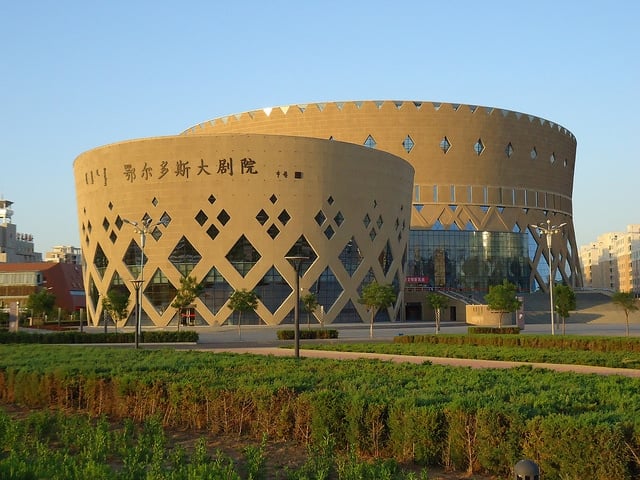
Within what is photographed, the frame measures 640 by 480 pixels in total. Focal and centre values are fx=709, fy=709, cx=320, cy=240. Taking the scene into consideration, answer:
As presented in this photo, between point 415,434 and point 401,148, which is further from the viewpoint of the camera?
point 401,148

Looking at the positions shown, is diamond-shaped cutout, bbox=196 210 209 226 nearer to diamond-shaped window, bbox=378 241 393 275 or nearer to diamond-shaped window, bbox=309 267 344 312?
diamond-shaped window, bbox=309 267 344 312

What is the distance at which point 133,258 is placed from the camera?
56.8 m

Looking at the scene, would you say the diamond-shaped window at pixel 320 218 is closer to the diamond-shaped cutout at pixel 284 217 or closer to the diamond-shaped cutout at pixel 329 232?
the diamond-shaped cutout at pixel 329 232

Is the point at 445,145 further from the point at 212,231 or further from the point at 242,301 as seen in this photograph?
the point at 242,301

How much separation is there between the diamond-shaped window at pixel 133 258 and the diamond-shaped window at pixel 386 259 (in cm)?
1976

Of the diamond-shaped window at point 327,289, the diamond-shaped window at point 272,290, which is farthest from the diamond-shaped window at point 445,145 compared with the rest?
the diamond-shaped window at point 272,290

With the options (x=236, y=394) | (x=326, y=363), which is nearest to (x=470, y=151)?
(x=326, y=363)

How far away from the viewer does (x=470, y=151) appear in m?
82.1

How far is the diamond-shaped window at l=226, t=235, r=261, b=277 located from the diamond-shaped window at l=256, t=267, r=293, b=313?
148 cm

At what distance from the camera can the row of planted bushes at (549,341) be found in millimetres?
28125

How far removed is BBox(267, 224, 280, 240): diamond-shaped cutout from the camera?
5447 centimetres

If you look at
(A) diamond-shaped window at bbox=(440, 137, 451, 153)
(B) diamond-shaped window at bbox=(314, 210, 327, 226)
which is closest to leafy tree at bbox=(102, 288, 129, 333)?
(B) diamond-shaped window at bbox=(314, 210, 327, 226)

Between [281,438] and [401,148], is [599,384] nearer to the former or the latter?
[281,438]

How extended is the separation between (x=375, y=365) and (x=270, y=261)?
37051 millimetres
